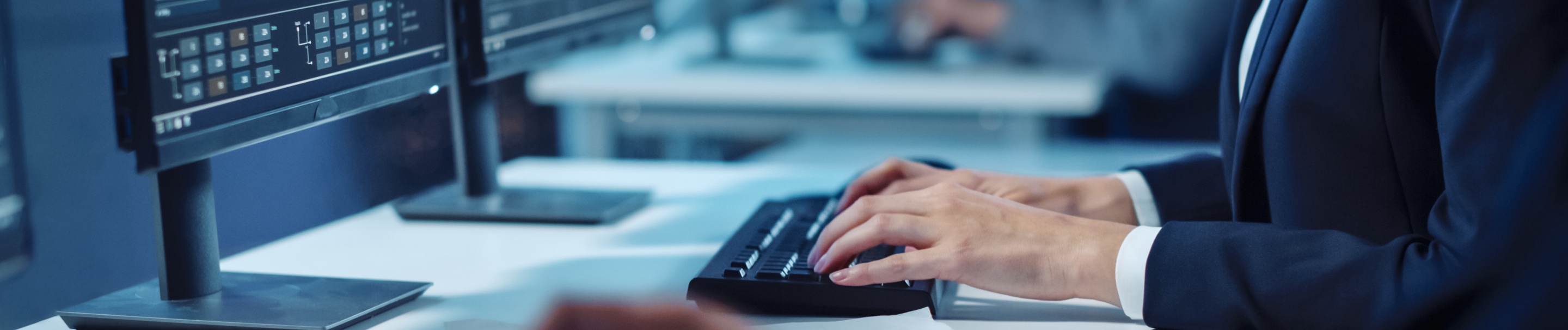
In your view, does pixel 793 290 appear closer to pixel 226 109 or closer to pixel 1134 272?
pixel 1134 272

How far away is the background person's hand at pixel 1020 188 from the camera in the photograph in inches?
36.8

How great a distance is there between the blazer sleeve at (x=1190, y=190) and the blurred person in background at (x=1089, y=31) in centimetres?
173

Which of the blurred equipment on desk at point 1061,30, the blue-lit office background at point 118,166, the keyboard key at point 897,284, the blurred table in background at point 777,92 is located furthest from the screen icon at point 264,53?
the blurred equipment on desk at point 1061,30

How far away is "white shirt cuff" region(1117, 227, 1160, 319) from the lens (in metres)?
0.68

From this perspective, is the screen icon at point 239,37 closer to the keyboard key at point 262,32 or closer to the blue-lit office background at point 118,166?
the keyboard key at point 262,32

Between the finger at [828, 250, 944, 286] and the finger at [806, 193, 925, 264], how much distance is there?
0.04 metres

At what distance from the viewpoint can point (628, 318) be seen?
357mm

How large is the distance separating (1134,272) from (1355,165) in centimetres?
14

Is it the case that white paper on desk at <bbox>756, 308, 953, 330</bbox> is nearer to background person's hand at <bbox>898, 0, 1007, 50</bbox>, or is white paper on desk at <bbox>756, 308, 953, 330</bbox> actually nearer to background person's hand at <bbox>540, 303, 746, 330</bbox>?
background person's hand at <bbox>540, 303, 746, 330</bbox>

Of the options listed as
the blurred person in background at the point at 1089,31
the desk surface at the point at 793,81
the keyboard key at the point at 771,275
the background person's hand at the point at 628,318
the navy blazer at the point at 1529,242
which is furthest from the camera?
the blurred person in background at the point at 1089,31

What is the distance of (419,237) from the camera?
3.24ft

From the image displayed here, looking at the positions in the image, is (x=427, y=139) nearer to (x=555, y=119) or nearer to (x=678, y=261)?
(x=678, y=261)

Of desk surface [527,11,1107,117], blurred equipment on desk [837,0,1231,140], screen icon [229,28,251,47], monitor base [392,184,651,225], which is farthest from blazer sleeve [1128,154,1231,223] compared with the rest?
blurred equipment on desk [837,0,1231,140]

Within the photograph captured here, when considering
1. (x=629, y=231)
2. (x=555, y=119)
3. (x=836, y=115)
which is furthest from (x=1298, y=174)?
(x=836, y=115)
